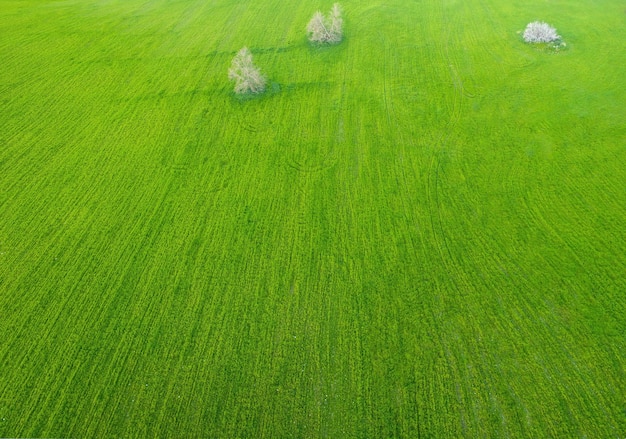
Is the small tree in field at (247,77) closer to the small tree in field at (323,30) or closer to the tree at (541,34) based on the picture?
the small tree in field at (323,30)

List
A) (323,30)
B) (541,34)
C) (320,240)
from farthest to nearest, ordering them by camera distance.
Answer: (323,30)
(541,34)
(320,240)

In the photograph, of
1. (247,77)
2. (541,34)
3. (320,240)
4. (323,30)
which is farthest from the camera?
(323,30)

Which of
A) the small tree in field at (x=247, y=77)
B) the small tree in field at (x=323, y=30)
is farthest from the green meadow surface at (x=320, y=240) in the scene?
the small tree in field at (x=247, y=77)

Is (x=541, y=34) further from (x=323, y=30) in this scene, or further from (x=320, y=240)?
(x=320, y=240)

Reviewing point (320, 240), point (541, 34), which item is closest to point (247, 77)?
point (320, 240)

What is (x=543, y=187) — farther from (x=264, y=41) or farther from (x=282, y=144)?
(x=264, y=41)

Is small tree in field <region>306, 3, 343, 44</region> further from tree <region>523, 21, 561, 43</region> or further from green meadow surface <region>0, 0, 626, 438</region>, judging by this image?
tree <region>523, 21, 561, 43</region>
